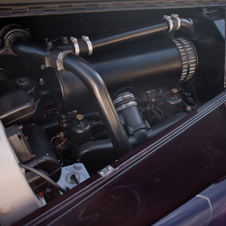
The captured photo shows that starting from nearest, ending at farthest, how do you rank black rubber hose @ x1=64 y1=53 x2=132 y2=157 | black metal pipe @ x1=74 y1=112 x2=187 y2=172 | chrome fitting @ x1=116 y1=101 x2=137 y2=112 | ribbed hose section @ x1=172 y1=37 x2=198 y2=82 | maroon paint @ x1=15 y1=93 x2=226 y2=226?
maroon paint @ x1=15 y1=93 x2=226 y2=226
black rubber hose @ x1=64 y1=53 x2=132 y2=157
black metal pipe @ x1=74 y1=112 x2=187 y2=172
chrome fitting @ x1=116 y1=101 x2=137 y2=112
ribbed hose section @ x1=172 y1=37 x2=198 y2=82

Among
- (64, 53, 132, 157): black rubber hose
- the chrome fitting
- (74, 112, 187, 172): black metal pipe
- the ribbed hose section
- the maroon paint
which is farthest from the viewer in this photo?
the ribbed hose section

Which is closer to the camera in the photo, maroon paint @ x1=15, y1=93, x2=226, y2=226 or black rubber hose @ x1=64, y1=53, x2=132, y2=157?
maroon paint @ x1=15, y1=93, x2=226, y2=226

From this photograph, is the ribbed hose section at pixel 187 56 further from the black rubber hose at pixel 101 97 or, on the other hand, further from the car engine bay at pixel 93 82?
the black rubber hose at pixel 101 97

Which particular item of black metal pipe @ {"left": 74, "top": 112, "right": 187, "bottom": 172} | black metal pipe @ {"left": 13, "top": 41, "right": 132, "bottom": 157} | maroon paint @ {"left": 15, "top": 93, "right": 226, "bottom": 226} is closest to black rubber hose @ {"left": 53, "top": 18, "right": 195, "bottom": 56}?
black metal pipe @ {"left": 13, "top": 41, "right": 132, "bottom": 157}

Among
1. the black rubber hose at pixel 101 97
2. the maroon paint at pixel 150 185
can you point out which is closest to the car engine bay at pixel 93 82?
the black rubber hose at pixel 101 97

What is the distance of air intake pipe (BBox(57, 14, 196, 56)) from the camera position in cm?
104

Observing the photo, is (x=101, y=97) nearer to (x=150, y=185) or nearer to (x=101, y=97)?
(x=101, y=97)

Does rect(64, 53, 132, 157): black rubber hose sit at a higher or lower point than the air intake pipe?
lower

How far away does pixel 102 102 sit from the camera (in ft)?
2.60

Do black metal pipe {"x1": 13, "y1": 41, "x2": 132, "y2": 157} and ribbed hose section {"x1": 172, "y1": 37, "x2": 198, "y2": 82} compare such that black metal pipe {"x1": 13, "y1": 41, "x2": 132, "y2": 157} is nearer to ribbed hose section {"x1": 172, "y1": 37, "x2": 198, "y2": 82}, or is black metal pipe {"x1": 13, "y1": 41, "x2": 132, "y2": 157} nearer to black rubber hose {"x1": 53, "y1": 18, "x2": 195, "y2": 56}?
black rubber hose {"x1": 53, "y1": 18, "x2": 195, "y2": 56}

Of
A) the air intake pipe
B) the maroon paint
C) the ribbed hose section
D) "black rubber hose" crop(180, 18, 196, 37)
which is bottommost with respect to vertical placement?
the maroon paint

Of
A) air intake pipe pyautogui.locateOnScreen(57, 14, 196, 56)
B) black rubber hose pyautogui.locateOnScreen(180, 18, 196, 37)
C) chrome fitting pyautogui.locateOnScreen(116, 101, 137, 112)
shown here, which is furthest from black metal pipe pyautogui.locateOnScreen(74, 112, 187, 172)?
black rubber hose pyautogui.locateOnScreen(180, 18, 196, 37)

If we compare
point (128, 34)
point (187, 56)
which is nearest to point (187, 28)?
point (187, 56)

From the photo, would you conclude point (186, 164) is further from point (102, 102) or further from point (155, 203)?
point (102, 102)
